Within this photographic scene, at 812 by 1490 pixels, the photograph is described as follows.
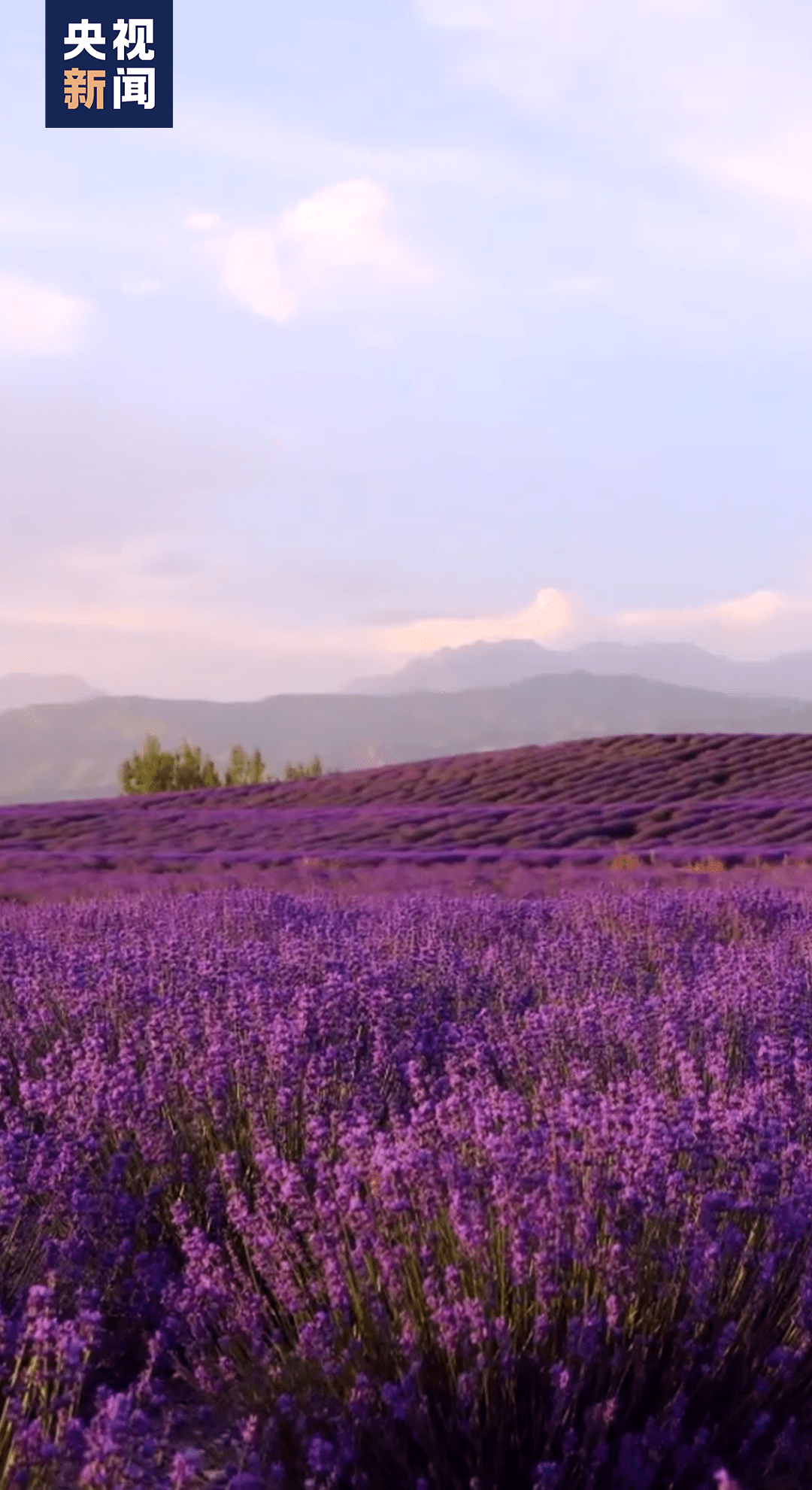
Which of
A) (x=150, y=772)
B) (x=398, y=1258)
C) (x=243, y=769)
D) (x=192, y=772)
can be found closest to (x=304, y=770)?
(x=243, y=769)

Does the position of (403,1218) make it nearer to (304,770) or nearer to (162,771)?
(162,771)

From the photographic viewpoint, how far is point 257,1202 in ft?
9.06

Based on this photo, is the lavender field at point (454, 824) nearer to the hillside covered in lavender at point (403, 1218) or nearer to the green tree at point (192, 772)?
the hillside covered in lavender at point (403, 1218)

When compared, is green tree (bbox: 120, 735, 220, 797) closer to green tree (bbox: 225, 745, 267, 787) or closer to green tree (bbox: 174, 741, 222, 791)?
green tree (bbox: 174, 741, 222, 791)

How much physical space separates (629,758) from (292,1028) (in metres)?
18.2

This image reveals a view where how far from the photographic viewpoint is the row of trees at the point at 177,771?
137 ft

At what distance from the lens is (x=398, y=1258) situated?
2506 millimetres

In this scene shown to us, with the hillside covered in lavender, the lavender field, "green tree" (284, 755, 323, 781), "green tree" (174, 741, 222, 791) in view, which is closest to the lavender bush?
the hillside covered in lavender

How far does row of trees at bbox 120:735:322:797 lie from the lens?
41.9 metres

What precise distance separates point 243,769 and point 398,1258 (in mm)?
40167

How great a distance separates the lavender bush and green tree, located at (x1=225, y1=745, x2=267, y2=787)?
120 feet

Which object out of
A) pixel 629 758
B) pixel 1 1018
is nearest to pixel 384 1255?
pixel 1 1018

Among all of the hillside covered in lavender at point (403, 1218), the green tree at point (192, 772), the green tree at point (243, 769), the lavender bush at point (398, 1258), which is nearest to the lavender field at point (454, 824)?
the hillside covered in lavender at point (403, 1218)

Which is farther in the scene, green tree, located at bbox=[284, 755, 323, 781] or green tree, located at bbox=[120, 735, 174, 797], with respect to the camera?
green tree, located at bbox=[120, 735, 174, 797]
